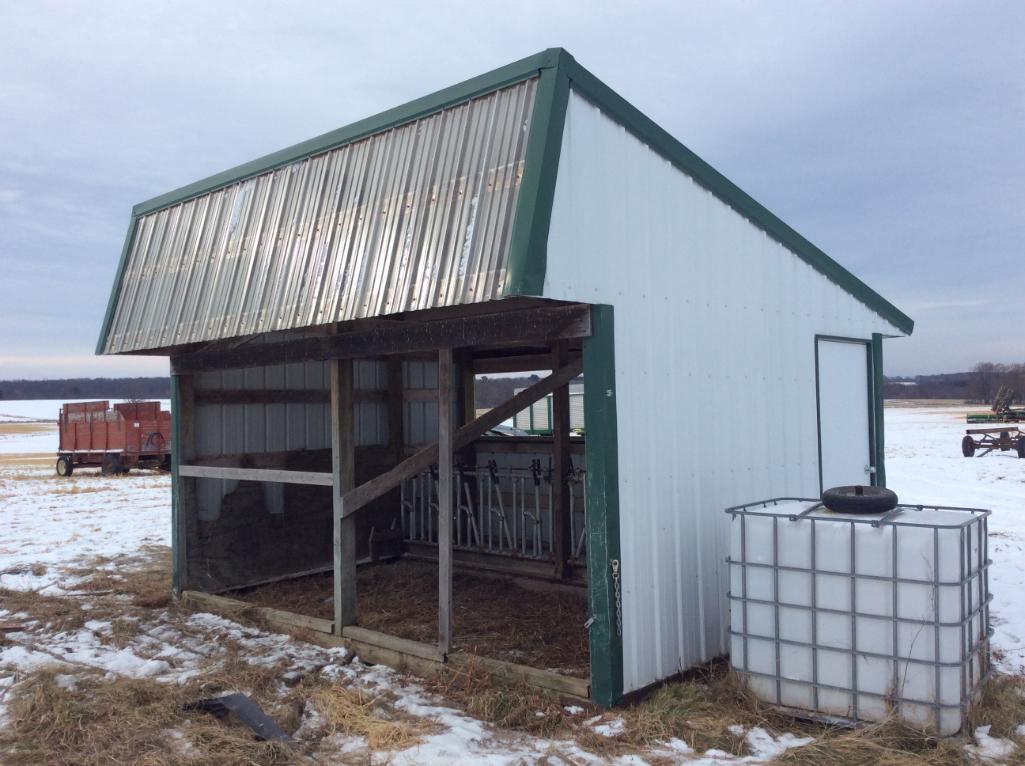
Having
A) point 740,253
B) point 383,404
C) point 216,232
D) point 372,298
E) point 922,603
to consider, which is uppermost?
point 216,232

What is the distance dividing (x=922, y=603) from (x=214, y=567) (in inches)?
265

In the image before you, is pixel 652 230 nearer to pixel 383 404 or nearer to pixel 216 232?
pixel 216 232

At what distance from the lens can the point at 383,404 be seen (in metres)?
10.3

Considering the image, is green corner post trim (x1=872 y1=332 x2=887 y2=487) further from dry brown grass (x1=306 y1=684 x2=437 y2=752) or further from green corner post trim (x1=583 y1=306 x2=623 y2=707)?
dry brown grass (x1=306 y1=684 x2=437 y2=752)

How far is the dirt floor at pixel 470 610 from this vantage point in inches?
251

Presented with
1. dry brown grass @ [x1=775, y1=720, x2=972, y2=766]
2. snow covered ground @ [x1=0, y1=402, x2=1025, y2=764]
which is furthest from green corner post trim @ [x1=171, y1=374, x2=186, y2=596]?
dry brown grass @ [x1=775, y1=720, x2=972, y2=766]

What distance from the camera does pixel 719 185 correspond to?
606cm

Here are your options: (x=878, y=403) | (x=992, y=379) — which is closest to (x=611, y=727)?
(x=878, y=403)

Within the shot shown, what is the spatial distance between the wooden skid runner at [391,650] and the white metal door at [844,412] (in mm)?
3144

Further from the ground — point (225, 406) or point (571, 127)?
point (571, 127)

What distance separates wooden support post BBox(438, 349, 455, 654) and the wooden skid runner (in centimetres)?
16

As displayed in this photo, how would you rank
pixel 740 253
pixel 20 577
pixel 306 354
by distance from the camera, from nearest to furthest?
pixel 740 253, pixel 306 354, pixel 20 577

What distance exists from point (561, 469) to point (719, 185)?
137 inches

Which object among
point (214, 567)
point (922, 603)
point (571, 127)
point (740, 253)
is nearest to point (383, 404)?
point (214, 567)
